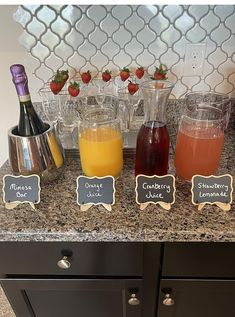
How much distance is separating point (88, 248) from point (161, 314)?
0.37m

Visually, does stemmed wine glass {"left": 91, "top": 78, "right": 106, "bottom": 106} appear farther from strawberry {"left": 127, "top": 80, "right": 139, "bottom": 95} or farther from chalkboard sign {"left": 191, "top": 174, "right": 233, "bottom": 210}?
chalkboard sign {"left": 191, "top": 174, "right": 233, "bottom": 210}

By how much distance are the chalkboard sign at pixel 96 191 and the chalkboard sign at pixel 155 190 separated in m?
0.07

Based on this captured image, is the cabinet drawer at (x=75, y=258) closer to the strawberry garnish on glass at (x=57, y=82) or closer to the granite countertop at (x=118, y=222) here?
the granite countertop at (x=118, y=222)

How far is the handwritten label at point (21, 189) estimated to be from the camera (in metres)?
0.72

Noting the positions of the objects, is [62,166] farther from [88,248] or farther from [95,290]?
[95,290]

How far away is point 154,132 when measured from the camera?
0.74 metres

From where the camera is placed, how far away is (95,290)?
854 millimetres

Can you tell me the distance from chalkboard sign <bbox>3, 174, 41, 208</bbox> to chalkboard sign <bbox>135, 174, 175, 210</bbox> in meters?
0.26

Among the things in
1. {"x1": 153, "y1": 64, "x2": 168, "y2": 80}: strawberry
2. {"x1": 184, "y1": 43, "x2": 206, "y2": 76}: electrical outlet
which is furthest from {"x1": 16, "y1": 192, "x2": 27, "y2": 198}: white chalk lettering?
{"x1": 184, "y1": 43, "x2": 206, "y2": 76}: electrical outlet

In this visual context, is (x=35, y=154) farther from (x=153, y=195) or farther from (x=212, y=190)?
(x=212, y=190)

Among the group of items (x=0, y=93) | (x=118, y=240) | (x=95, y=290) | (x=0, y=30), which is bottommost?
(x=95, y=290)

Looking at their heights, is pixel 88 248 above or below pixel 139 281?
above
